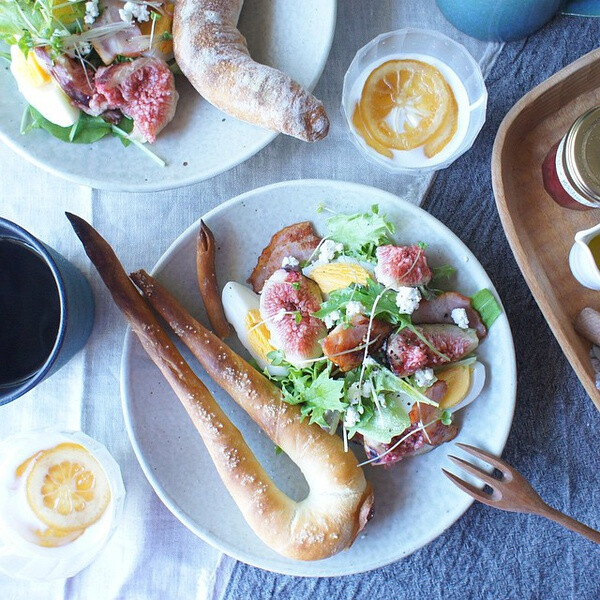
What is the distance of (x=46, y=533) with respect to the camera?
1161mm

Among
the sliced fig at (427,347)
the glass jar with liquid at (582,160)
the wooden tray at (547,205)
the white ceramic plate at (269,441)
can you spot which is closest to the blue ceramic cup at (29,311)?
the white ceramic plate at (269,441)

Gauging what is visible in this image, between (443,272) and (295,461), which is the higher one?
(443,272)

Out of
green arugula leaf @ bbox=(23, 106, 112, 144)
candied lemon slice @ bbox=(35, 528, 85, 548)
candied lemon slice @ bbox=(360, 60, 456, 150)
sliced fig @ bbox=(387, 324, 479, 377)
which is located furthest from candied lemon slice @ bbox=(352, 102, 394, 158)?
candied lemon slice @ bbox=(35, 528, 85, 548)

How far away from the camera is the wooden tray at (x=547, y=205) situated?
1.08 m

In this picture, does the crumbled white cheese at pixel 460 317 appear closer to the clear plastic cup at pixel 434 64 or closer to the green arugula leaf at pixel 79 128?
the clear plastic cup at pixel 434 64

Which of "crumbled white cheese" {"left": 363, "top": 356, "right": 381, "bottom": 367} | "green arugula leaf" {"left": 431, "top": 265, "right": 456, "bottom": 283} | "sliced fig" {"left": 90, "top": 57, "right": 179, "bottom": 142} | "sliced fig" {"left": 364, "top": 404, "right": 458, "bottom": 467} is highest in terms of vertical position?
"sliced fig" {"left": 90, "top": 57, "right": 179, "bottom": 142}

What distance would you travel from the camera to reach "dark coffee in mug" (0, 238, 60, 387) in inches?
42.4

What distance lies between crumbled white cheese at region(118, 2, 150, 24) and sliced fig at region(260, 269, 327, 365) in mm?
489

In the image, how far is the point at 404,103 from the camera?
1.15m

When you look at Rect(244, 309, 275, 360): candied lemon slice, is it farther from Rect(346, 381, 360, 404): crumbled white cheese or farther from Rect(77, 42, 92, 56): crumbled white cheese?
Rect(77, 42, 92, 56): crumbled white cheese

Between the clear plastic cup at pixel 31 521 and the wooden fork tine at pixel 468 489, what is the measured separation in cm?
61

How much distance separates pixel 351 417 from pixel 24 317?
0.60 metres

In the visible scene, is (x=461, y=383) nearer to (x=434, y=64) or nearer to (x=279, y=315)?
(x=279, y=315)

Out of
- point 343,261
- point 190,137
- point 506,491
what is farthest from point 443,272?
point 190,137
